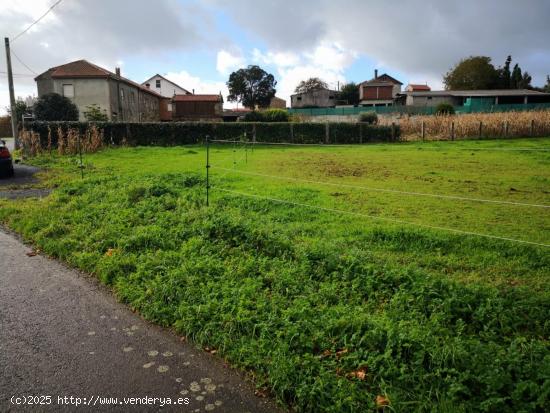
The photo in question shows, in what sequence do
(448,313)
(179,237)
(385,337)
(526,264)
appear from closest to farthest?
(385,337) < (448,313) < (526,264) < (179,237)

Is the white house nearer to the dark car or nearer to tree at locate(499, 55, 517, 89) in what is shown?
tree at locate(499, 55, 517, 89)

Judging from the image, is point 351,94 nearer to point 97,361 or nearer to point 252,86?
point 252,86

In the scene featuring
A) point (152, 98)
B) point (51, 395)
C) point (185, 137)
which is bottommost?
point (51, 395)

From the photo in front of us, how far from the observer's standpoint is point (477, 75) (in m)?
78.1

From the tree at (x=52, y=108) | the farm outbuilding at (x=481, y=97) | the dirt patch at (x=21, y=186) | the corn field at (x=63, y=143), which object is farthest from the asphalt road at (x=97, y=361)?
the farm outbuilding at (x=481, y=97)

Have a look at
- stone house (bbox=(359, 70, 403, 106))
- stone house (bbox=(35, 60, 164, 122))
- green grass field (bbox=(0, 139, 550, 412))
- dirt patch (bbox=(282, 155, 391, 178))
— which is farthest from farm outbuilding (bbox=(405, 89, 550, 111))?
green grass field (bbox=(0, 139, 550, 412))

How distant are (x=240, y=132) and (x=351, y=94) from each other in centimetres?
5566

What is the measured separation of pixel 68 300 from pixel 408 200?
6571 millimetres

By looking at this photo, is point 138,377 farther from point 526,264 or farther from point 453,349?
point 526,264

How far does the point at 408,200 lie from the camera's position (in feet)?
28.9

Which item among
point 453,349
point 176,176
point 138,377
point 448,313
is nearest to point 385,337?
point 453,349

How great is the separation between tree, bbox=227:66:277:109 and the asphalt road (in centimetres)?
7742

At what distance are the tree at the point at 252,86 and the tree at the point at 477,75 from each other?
3472 cm

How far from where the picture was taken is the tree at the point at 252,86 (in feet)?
261
